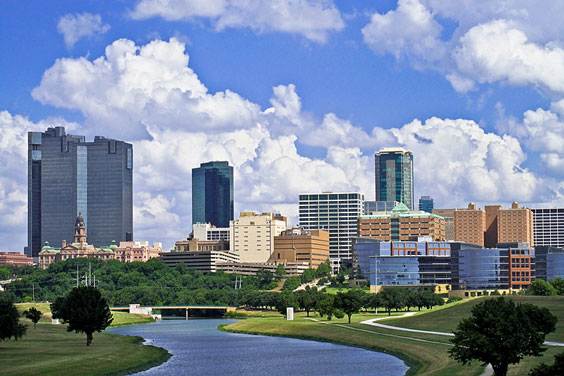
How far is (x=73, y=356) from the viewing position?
12256 centimetres

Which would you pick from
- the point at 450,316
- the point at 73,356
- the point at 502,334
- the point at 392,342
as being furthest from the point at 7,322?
the point at 450,316

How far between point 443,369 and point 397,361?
24.4 meters

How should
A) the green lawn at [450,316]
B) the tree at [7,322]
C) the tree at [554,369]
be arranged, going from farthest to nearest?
1. the green lawn at [450,316]
2. the tree at [7,322]
3. the tree at [554,369]

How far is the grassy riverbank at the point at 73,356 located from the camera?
108231 mm

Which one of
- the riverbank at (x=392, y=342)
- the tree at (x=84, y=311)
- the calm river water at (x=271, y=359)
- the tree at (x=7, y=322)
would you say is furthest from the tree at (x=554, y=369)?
the tree at (x=84, y=311)

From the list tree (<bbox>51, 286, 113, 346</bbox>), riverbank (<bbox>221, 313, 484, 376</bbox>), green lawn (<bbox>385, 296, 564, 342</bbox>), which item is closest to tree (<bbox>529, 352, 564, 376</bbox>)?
riverbank (<bbox>221, 313, 484, 376</bbox>)

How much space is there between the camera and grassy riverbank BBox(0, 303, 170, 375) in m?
108

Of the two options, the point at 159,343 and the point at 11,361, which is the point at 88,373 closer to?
the point at 11,361

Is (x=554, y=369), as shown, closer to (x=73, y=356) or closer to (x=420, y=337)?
(x=73, y=356)

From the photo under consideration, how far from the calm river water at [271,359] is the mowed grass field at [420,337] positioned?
2639 millimetres

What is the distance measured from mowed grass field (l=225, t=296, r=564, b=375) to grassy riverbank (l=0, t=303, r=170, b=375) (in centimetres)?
3281

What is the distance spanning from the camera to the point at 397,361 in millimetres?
128875

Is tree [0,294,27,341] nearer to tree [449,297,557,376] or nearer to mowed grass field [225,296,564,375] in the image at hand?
mowed grass field [225,296,564,375]

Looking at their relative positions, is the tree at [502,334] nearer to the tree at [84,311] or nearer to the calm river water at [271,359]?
the calm river water at [271,359]
